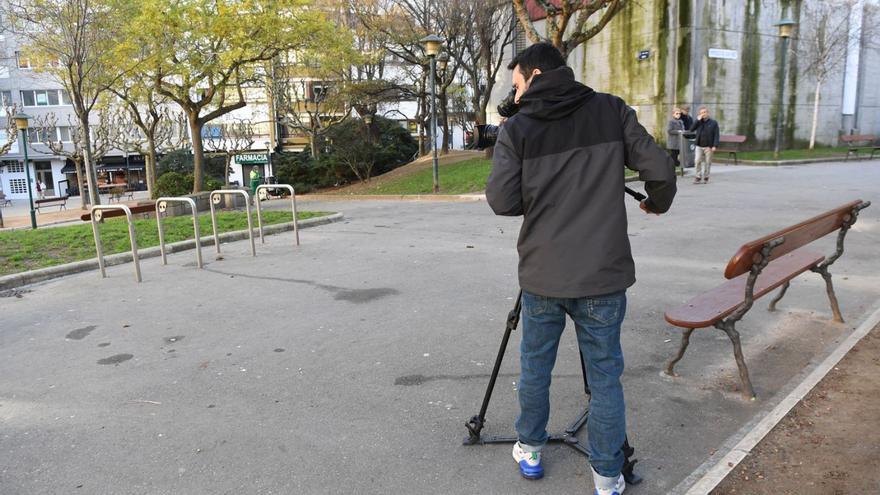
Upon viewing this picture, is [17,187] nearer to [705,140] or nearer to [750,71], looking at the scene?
[750,71]

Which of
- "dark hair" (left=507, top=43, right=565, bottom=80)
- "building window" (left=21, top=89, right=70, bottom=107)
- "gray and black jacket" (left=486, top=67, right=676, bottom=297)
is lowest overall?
"gray and black jacket" (left=486, top=67, right=676, bottom=297)

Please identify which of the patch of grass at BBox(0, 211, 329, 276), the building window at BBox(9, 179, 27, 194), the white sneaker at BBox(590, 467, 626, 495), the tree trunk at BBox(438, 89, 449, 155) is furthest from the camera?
the building window at BBox(9, 179, 27, 194)

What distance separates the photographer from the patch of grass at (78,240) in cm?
848

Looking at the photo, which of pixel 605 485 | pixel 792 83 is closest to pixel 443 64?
pixel 792 83

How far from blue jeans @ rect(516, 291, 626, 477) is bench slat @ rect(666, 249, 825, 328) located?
1.25 meters

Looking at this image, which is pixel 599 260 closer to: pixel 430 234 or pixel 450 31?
pixel 430 234

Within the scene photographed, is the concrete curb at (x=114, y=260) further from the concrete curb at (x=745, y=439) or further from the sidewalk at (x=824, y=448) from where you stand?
the sidewalk at (x=824, y=448)

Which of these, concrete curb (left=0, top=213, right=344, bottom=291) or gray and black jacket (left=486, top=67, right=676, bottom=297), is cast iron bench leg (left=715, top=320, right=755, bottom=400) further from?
concrete curb (left=0, top=213, right=344, bottom=291)

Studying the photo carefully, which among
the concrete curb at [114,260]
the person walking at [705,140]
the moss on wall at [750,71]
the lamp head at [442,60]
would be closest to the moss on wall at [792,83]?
the moss on wall at [750,71]

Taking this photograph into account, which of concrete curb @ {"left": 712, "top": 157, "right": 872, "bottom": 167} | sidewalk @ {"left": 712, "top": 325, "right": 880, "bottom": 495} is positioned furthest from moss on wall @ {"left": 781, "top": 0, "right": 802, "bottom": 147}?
sidewalk @ {"left": 712, "top": 325, "right": 880, "bottom": 495}

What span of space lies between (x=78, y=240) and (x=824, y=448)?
1020 centimetres

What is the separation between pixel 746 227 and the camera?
9.51m

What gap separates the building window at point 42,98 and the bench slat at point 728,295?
60.6 m

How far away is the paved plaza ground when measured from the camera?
127 inches
